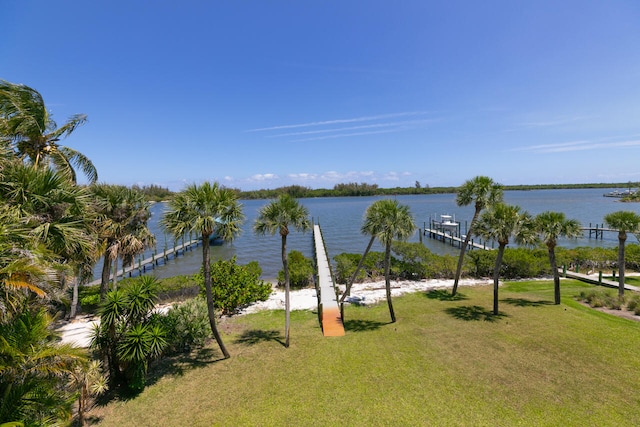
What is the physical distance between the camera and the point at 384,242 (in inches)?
498

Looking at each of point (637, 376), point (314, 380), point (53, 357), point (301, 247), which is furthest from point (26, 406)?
point (301, 247)

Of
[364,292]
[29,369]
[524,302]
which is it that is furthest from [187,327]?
[524,302]

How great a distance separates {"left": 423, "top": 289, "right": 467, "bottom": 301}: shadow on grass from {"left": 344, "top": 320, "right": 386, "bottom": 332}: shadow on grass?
5.71m

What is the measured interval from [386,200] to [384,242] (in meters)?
1.89

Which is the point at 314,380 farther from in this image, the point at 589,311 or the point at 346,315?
the point at 589,311

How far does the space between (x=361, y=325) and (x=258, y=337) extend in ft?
15.9

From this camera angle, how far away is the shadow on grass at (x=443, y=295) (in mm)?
17078

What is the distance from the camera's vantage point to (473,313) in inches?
568

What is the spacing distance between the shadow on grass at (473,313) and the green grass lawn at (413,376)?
144 millimetres

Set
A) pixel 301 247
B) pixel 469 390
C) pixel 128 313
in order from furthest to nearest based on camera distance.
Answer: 1. pixel 301 247
2. pixel 128 313
3. pixel 469 390

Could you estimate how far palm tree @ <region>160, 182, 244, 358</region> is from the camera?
916cm

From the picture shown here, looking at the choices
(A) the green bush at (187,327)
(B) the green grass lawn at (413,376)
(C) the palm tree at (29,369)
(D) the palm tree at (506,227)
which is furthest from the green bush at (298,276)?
(C) the palm tree at (29,369)

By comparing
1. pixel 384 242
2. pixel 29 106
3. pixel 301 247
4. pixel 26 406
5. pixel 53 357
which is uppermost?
pixel 29 106

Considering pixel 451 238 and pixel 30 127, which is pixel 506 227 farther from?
pixel 451 238
